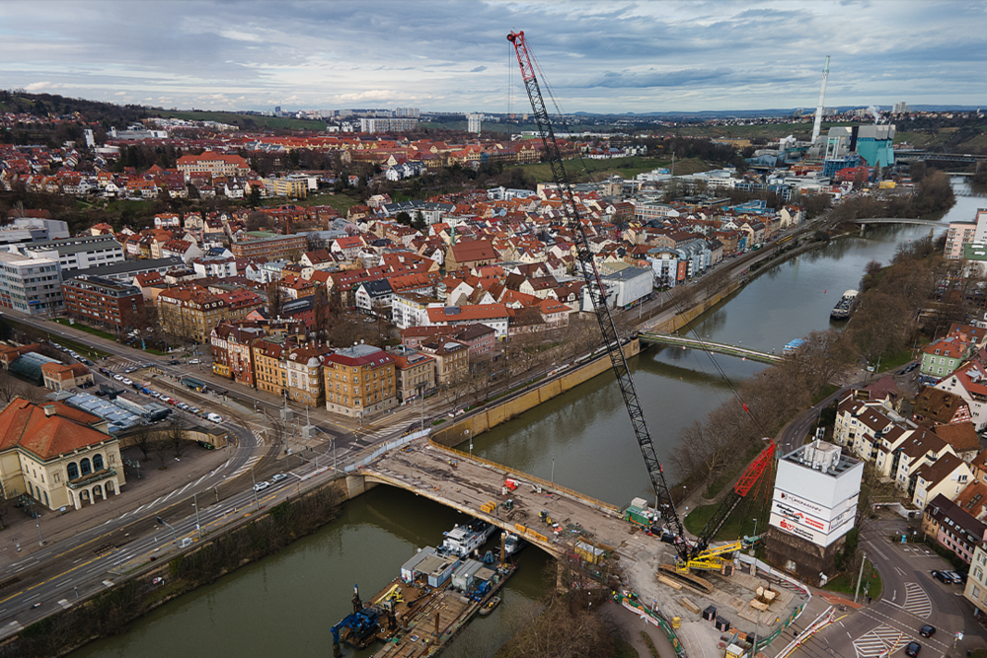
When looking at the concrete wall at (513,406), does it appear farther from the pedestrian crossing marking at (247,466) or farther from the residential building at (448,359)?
the pedestrian crossing marking at (247,466)

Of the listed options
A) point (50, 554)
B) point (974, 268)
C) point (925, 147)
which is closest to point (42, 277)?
point (50, 554)

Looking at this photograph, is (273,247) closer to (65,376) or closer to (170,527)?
(65,376)

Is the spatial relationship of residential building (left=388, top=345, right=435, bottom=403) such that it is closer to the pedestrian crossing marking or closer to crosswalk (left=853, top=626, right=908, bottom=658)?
the pedestrian crossing marking

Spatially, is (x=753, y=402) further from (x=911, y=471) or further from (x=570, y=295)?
(x=570, y=295)

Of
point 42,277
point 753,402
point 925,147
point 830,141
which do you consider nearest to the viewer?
point 753,402

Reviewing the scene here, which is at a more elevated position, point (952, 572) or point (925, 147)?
point (925, 147)

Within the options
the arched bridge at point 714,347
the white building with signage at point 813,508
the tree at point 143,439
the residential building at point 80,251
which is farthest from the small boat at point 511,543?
the residential building at point 80,251

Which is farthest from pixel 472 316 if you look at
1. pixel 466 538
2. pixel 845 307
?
pixel 845 307
